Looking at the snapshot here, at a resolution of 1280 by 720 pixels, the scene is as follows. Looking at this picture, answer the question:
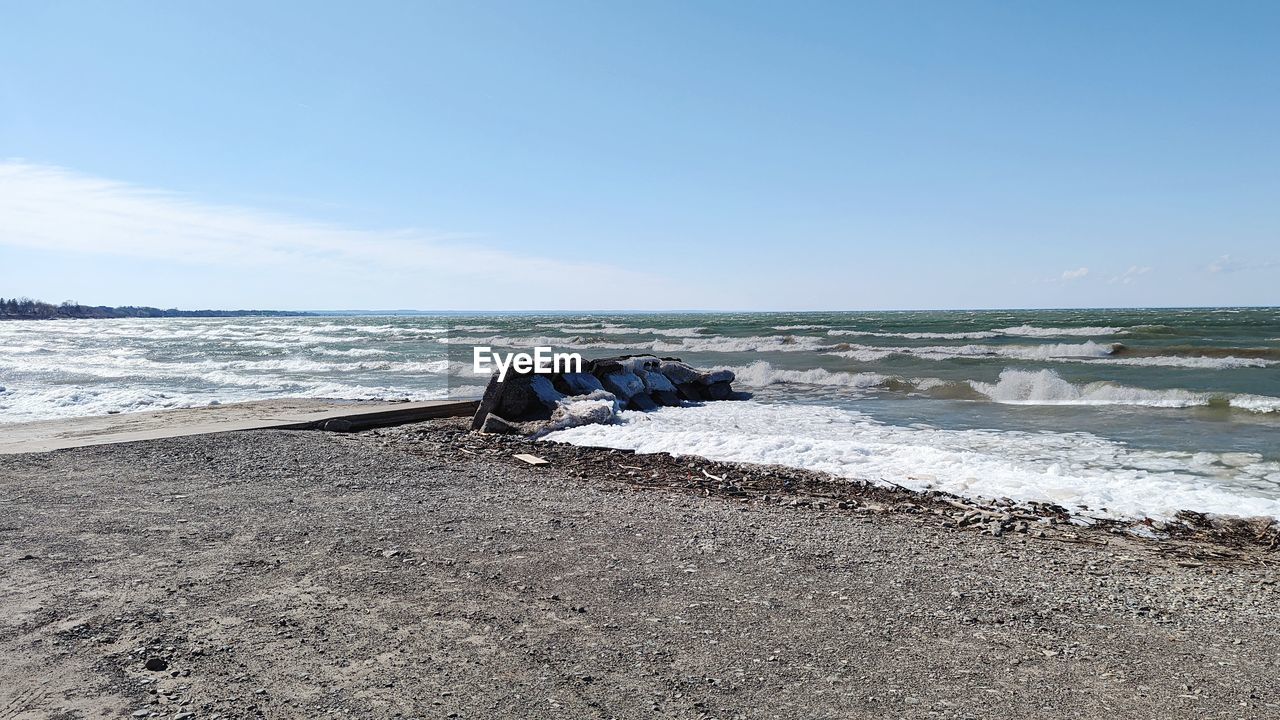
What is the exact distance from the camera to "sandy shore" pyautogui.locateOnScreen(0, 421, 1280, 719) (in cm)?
319

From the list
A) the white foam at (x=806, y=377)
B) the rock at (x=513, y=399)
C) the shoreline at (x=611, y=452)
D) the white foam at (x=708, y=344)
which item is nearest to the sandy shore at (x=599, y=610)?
the shoreline at (x=611, y=452)

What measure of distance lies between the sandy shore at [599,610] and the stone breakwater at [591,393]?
514 cm

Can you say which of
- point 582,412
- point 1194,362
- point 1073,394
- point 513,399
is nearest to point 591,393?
point 582,412

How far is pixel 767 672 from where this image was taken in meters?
3.42

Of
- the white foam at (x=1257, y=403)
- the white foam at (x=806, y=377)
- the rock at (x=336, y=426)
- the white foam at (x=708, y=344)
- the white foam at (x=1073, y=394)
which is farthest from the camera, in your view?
the white foam at (x=708, y=344)

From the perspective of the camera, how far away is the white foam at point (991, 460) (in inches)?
287

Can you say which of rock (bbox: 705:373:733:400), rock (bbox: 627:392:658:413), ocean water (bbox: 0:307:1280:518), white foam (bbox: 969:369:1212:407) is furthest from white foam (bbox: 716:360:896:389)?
rock (bbox: 627:392:658:413)

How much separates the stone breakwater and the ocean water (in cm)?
63

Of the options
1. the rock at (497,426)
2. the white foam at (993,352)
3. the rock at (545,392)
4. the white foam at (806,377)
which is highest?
the rock at (545,392)

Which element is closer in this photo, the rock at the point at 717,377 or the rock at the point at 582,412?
the rock at the point at 582,412

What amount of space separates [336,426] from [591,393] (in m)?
4.44

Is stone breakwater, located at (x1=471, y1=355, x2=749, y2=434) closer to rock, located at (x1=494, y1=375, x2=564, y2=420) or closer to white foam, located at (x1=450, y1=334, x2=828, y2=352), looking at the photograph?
rock, located at (x1=494, y1=375, x2=564, y2=420)

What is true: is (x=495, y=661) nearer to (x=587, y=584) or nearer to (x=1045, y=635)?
(x=587, y=584)

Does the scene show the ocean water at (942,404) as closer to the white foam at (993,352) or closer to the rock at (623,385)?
the white foam at (993,352)
